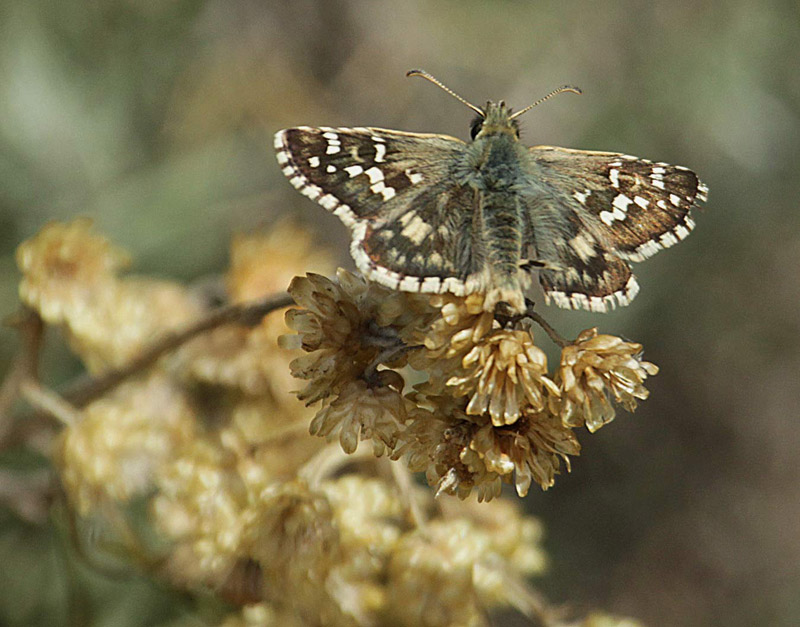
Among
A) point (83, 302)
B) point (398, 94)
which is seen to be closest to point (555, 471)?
point (83, 302)

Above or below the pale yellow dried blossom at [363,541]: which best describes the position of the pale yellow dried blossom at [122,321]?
above

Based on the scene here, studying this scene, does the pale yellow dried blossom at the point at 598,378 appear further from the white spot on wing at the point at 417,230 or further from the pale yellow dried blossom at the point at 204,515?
the pale yellow dried blossom at the point at 204,515

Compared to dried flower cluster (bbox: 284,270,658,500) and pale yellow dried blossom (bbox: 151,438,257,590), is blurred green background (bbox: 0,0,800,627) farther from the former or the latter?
dried flower cluster (bbox: 284,270,658,500)

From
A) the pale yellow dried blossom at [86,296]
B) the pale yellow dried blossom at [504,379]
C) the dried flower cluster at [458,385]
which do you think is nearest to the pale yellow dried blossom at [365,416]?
the dried flower cluster at [458,385]

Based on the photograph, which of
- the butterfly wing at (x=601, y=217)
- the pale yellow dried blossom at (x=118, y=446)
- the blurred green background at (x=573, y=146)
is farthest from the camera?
the blurred green background at (x=573, y=146)

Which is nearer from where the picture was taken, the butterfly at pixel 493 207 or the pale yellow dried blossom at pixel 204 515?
the butterfly at pixel 493 207

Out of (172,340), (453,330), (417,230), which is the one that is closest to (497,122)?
(417,230)

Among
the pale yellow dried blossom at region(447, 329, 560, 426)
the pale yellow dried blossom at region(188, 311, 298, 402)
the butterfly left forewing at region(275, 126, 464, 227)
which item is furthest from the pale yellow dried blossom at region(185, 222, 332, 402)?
the pale yellow dried blossom at region(447, 329, 560, 426)

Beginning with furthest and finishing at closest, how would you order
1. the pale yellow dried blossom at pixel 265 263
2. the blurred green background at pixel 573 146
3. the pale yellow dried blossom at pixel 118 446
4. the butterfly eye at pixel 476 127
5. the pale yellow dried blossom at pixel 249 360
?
the blurred green background at pixel 573 146 → the pale yellow dried blossom at pixel 265 263 → the pale yellow dried blossom at pixel 249 360 → the pale yellow dried blossom at pixel 118 446 → the butterfly eye at pixel 476 127
